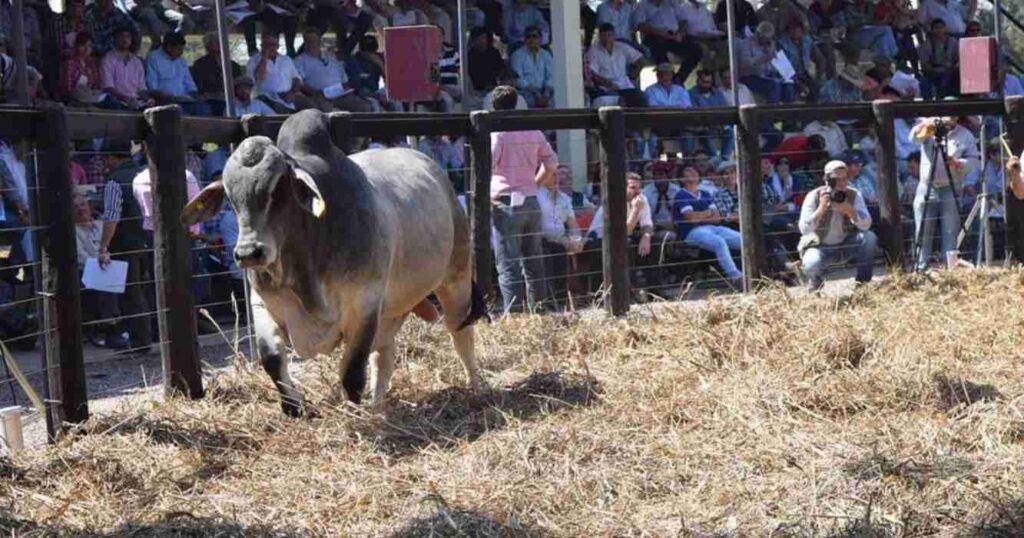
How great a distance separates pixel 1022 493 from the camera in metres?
5.39

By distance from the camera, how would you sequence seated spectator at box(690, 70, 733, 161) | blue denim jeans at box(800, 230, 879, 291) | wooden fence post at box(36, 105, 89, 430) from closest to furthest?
wooden fence post at box(36, 105, 89, 430)
blue denim jeans at box(800, 230, 879, 291)
seated spectator at box(690, 70, 733, 161)

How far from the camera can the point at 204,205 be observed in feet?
23.9

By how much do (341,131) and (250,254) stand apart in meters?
2.57

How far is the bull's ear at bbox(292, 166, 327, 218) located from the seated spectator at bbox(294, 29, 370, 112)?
22.4 feet

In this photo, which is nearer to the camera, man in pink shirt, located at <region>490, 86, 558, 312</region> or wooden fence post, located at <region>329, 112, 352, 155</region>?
wooden fence post, located at <region>329, 112, 352, 155</region>

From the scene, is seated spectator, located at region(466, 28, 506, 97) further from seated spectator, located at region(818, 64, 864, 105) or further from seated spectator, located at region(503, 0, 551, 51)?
seated spectator, located at region(818, 64, 864, 105)

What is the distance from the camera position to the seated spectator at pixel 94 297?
10.5 meters

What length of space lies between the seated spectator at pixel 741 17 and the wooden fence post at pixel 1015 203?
15.8 ft

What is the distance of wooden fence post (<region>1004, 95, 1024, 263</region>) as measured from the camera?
13.4 metres

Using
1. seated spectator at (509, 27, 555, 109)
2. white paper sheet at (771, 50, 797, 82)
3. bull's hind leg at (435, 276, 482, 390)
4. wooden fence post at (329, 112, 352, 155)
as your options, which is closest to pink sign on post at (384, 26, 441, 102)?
wooden fence post at (329, 112, 352, 155)

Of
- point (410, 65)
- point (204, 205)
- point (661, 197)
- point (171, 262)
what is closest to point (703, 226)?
point (661, 197)

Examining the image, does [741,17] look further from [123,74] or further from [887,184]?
[123,74]

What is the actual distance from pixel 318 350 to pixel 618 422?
4.57 ft

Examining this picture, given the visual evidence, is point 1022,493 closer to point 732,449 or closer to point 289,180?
point 732,449
